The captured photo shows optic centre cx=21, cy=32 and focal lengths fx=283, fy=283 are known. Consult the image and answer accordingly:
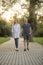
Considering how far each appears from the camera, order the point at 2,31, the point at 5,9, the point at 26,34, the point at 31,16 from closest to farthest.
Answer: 1. the point at 26,34
2. the point at 5,9
3. the point at 31,16
4. the point at 2,31

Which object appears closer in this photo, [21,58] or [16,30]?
[21,58]

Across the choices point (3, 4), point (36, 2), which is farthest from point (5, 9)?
point (36, 2)

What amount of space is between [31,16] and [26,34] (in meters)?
17.3

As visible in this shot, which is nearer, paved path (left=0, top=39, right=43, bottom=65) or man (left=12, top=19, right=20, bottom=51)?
paved path (left=0, top=39, right=43, bottom=65)

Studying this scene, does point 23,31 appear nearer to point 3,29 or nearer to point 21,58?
point 21,58

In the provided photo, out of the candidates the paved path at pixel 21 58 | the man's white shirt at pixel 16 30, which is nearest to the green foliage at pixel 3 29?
the man's white shirt at pixel 16 30

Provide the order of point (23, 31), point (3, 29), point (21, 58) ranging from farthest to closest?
point (3, 29)
point (23, 31)
point (21, 58)

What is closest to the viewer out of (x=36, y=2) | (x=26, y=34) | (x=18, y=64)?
(x=18, y=64)

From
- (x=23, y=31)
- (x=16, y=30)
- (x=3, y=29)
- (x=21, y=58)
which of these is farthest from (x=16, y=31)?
(x=3, y=29)

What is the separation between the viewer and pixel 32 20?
36219 mm

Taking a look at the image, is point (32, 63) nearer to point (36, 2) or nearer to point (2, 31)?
point (36, 2)

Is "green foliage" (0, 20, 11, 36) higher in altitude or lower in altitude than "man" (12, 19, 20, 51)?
lower

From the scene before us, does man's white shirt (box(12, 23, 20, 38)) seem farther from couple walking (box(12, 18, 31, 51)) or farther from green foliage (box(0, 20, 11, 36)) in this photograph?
green foliage (box(0, 20, 11, 36))

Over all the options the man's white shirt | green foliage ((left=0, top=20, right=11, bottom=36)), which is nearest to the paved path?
the man's white shirt
